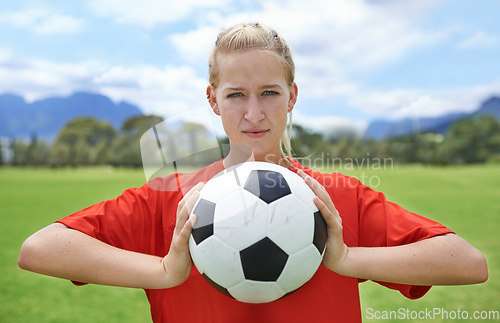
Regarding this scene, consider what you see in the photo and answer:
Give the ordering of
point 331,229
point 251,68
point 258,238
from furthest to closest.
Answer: point 251,68
point 331,229
point 258,238

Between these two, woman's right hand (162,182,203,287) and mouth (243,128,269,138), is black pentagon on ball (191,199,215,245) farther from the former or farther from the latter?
mouth (243,128,269,138)

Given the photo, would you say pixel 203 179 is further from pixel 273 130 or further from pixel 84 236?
pixel 84 236

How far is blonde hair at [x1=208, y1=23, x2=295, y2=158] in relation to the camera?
7.15ft

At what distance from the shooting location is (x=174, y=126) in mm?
2551

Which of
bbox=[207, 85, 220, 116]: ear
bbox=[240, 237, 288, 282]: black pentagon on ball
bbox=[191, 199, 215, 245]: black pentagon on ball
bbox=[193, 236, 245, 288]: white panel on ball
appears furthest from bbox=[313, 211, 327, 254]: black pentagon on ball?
bbox=[207, 85, 220, 116]: ear

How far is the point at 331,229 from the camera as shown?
5.68 feet

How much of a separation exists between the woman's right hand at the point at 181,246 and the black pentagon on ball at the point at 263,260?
0.28 metres

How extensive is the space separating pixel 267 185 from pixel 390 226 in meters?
0.82

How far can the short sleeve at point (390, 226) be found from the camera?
1964mm

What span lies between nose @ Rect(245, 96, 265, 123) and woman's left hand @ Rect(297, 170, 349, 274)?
18.8 inches

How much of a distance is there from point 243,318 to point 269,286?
1.45ft

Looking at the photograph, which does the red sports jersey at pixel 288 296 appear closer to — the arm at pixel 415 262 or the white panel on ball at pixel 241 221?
the arm at pixel 415 262

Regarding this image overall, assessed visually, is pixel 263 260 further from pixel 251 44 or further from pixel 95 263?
pixel 251 44

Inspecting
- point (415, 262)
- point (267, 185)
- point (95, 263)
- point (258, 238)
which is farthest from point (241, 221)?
point (415, 262)
